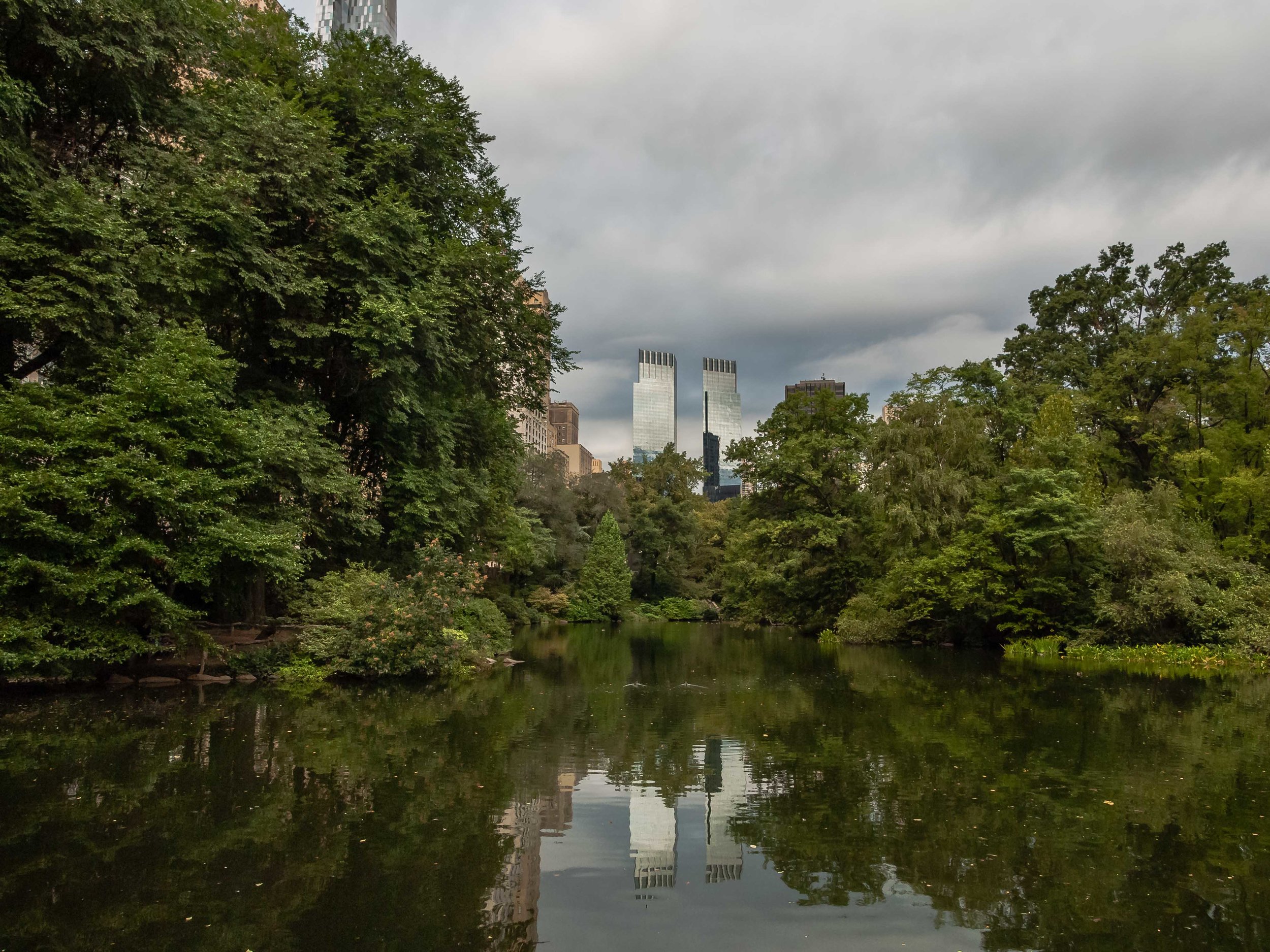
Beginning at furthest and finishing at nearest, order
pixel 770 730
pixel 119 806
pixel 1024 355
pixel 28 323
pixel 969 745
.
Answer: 1. pixel 1024 355
2. pixel 28 323
3. pixel 770 730
4. pixel 969 745
5. pixel 119 806

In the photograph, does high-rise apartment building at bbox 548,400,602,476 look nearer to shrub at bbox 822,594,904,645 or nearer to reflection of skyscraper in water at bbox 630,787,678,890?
shrub at bbox 822,594,904,645

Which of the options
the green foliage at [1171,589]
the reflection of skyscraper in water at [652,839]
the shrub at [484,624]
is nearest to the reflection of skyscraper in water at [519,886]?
the reflection of skyscraper in water at [652,839]

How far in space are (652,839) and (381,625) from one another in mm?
12086

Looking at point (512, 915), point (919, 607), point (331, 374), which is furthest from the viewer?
point (919, 607)

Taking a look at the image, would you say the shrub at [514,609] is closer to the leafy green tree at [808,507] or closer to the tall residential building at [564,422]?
the leafy green tree at [808,507]

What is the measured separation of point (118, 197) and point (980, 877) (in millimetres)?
17563

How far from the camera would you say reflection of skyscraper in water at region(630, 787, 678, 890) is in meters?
6.14

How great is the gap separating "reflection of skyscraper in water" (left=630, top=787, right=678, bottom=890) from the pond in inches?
1.3

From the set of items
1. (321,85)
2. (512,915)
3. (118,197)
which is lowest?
(512,915)

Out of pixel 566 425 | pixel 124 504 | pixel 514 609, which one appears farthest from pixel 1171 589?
pixel 566 425

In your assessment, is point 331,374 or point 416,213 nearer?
point 416,213

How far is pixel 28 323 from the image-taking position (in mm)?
14195

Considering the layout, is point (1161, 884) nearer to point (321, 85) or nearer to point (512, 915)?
point (512, 915)

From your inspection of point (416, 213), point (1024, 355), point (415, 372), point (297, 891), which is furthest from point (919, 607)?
point (297, 891)
